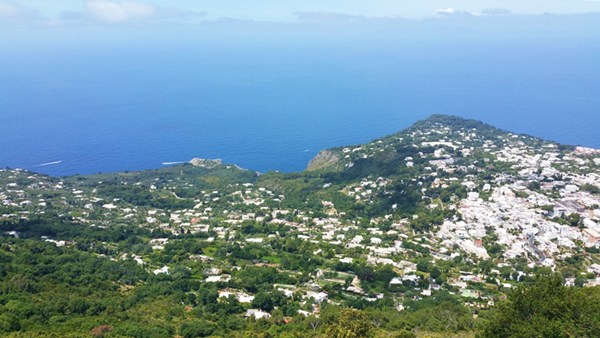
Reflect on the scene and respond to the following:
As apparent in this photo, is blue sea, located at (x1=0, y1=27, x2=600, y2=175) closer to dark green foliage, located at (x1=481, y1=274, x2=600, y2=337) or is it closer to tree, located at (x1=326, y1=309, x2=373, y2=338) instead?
tree, located at (x1=326, y1=309, x2=373, y2=338)

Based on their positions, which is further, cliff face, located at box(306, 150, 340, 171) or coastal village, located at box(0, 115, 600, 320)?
cliff face, located at box(306, 150, 340, 171)

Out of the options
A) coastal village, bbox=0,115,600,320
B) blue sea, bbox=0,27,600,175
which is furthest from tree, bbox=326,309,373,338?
blue sea, bbox=0,27,600,175

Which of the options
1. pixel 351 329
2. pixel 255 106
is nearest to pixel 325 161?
pixel 351 329

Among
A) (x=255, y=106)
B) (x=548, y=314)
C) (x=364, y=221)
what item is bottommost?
(x=255, y=106)

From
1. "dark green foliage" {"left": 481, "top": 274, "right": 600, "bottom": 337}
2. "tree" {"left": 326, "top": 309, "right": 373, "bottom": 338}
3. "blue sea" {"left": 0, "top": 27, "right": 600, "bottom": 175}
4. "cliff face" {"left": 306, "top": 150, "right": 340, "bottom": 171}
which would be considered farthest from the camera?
"blue sea" {"left": 0, "top": 27, "right": 600, "bottom": 175}

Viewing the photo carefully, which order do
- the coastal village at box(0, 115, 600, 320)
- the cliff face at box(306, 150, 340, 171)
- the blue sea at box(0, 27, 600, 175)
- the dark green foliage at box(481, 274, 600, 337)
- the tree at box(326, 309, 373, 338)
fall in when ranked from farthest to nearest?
1. the blue sea at box(0, 27, 600, 175)
2. the cliff face at box(306, 150, 340, 171)
3. the coastal village at box(0, 115, 600, 320)
4. the tree at box(326, 309, 373, 338)
5. the dark green foliage at box(481, 274, 600, 337)

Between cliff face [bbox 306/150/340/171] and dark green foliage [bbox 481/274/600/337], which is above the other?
dark green foliage [bbox 481/274/600/337]

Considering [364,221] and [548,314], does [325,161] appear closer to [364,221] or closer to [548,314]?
[364,221]
